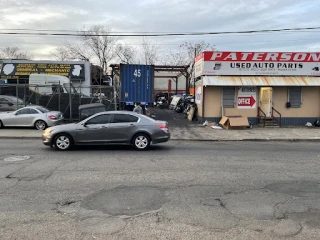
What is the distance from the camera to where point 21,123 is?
55.5ft

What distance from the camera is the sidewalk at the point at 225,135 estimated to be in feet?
49.0

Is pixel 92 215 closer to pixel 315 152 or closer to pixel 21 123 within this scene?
pixel 315 152

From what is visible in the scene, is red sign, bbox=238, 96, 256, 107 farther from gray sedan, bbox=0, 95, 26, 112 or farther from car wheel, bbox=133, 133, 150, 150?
gray sedan, bbox=0, 95, 26, 112

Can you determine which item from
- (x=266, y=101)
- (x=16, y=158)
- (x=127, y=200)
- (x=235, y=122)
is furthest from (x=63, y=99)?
(x=127, y=200)

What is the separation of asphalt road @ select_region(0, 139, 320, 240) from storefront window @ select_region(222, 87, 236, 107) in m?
10.8

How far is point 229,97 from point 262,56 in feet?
10.9

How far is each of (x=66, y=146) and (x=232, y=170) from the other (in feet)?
18.7

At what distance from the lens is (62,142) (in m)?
10.8

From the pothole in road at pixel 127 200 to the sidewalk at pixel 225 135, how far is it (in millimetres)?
8786

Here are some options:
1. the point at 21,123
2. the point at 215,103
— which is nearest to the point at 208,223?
the point at 21,123

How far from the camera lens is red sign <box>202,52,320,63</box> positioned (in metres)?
20.2

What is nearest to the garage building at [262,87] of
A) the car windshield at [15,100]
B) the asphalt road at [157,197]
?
the asphalt road at [157,197]

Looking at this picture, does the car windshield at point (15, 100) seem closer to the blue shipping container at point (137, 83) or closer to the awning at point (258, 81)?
the blue shipping container at point (137, 83)

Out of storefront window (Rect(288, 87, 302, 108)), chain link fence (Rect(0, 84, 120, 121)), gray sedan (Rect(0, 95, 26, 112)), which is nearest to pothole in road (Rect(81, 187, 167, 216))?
chain link fence (Rect(0, 84, 120, 121))
